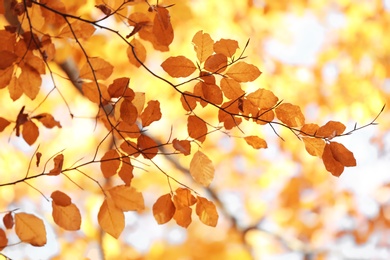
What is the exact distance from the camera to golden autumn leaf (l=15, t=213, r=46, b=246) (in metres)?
1.15

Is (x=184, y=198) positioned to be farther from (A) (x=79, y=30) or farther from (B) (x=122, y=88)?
(A) (x=79, y=30)

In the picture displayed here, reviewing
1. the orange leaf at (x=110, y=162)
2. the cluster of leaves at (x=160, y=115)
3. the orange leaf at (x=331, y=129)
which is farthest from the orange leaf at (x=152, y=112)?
the orange leaf at (x=331, y=129)

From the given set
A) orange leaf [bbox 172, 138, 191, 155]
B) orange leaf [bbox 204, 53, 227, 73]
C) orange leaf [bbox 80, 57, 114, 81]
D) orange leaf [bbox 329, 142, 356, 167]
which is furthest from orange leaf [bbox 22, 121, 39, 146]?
orange leaf [bbox 329, 142, 356, 167]

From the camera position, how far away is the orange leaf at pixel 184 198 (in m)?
1.20

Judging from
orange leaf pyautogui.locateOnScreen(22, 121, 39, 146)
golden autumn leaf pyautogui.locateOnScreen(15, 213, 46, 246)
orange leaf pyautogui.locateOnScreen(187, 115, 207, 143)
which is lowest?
golden autumn leaf pyautogui.locateOnScreen(15, 213, 46, 246)

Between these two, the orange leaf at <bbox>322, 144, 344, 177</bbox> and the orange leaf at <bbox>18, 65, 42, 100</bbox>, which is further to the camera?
the orange leaf at <bbox>18, 65, 42, 100</bbox>

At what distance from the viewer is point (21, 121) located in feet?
4.09

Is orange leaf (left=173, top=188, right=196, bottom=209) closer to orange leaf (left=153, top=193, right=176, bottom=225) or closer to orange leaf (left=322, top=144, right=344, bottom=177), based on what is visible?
orange leaf (left=153, top=193, right=176, bottom=225)

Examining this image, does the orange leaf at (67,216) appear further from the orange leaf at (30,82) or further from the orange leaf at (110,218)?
the orange leaf at (30,82)

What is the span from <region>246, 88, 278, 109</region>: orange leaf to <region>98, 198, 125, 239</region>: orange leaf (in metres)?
0.37

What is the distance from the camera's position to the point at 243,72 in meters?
1.12

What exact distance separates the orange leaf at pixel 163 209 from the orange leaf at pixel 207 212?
0.06 meters

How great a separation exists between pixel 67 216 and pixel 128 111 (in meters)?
0.27

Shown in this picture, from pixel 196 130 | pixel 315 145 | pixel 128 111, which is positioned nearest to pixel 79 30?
pixel 128 111
